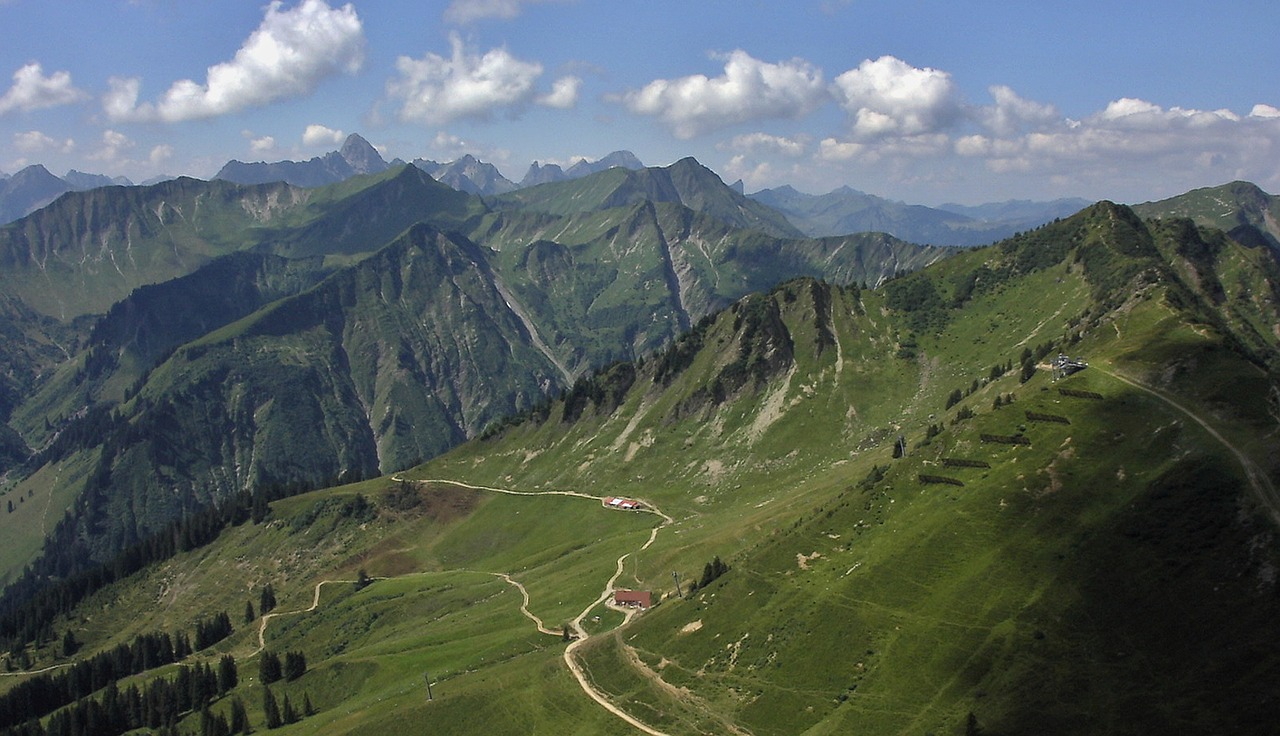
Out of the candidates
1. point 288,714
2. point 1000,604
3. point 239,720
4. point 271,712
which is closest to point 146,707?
point 239,720

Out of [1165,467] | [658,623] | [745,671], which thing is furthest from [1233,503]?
[658,623]

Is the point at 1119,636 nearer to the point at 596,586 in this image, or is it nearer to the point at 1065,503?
the point at 1065,503

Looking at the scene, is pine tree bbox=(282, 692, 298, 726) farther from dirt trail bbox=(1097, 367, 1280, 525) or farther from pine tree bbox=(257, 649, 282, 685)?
dirt trail bbox=(1097, 367, 1280, 525)

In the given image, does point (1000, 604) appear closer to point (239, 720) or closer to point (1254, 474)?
point (1254, 474)

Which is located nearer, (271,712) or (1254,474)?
(1254,474)

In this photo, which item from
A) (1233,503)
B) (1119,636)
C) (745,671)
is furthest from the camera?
(745,671)

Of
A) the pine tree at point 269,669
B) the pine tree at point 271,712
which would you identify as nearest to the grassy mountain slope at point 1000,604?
the pine tree at point 271,712

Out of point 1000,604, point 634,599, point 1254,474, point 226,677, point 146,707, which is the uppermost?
point 1254,474

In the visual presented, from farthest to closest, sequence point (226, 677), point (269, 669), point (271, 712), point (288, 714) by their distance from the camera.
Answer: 1. point (226, 677)
2. point (269, 669)
3. point (271, 712)
4. point (288, 714)

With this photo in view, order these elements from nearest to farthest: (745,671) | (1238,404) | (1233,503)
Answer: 1. (1233,503)
2. (745,671)
3. (1238,404)

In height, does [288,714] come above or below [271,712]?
below

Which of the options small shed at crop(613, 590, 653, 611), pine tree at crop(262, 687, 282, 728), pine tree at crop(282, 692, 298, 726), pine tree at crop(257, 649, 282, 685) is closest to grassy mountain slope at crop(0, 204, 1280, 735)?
small shed at crop(613, 590, 653, 611)
